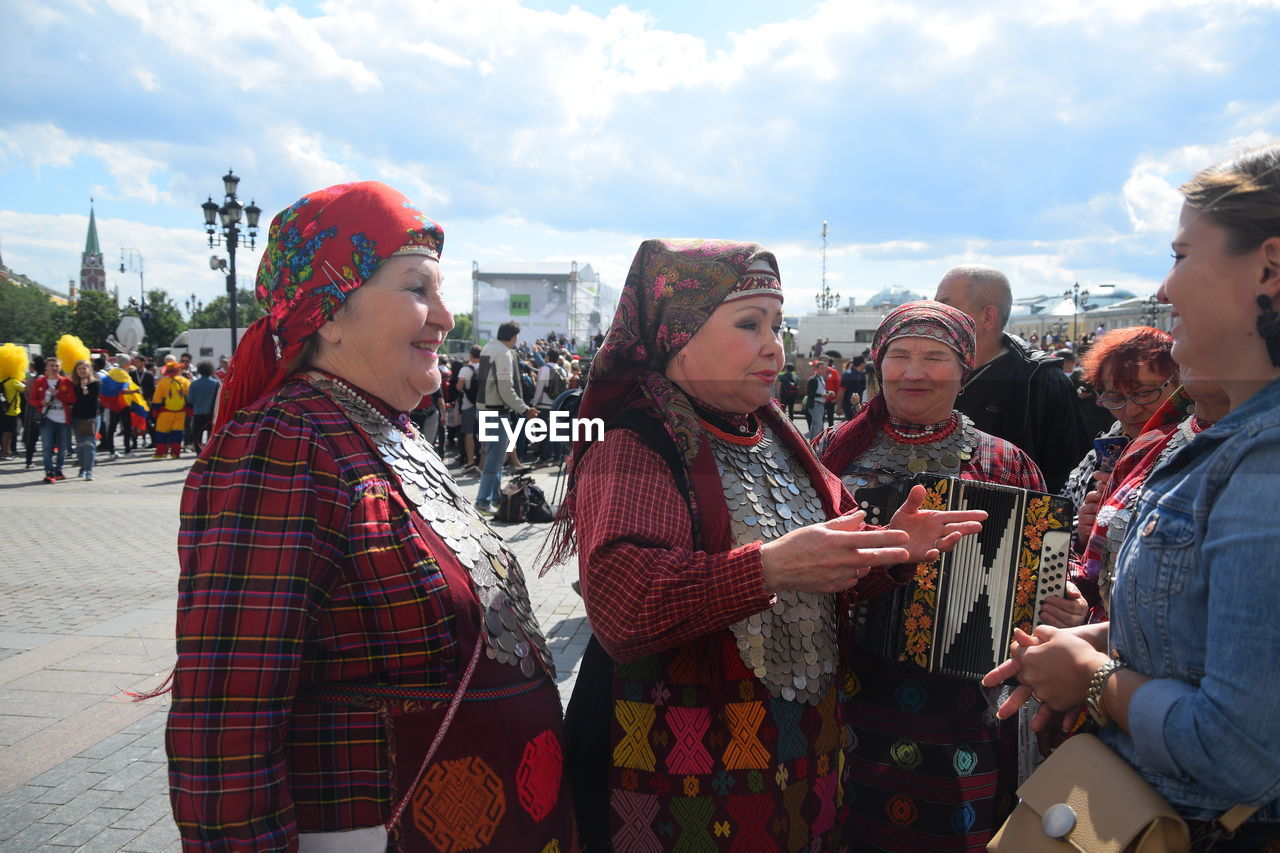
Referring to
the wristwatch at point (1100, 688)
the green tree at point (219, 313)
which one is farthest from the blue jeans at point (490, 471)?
the green tree at point (219, 313)

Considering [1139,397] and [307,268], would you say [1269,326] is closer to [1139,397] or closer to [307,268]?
Answer: [307,268]

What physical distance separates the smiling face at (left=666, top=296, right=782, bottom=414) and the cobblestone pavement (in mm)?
2820

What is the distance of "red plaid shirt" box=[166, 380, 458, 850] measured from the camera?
141 centimetres

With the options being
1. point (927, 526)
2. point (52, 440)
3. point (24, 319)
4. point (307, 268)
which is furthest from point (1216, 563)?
point (24, 319)

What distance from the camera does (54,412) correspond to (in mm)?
12609

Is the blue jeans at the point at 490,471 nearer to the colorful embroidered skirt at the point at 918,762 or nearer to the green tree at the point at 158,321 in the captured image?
the colorful embroidered skirt at the point at 918,762

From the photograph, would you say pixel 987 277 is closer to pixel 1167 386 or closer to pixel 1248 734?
pixel 1167 386

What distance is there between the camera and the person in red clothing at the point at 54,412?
487 inches

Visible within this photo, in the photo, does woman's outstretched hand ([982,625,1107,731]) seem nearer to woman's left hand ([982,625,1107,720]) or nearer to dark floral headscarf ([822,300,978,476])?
woman's left hand ([982,625,1107,720])

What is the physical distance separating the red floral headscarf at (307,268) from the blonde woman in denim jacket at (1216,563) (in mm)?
1572

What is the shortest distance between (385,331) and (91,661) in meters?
4.80

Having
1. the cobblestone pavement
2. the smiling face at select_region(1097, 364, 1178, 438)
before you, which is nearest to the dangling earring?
the smiling face at select_region(1097, 364, 1178, 438)

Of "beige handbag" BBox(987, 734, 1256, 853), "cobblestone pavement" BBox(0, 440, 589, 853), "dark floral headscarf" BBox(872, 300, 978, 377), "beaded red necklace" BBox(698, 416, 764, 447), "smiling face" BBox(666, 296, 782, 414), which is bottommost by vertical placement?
"cobblestone pavement" BBox(0, 440, 589, 853)

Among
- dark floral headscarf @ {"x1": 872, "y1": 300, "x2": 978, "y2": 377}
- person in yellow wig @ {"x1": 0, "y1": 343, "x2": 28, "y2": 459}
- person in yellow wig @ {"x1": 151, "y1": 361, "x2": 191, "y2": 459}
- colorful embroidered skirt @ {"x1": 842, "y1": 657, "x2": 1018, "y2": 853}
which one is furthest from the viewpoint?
person in yellow wig @ {"x1": 151, "y1": 361, "x2": 191, "y2": 459}
